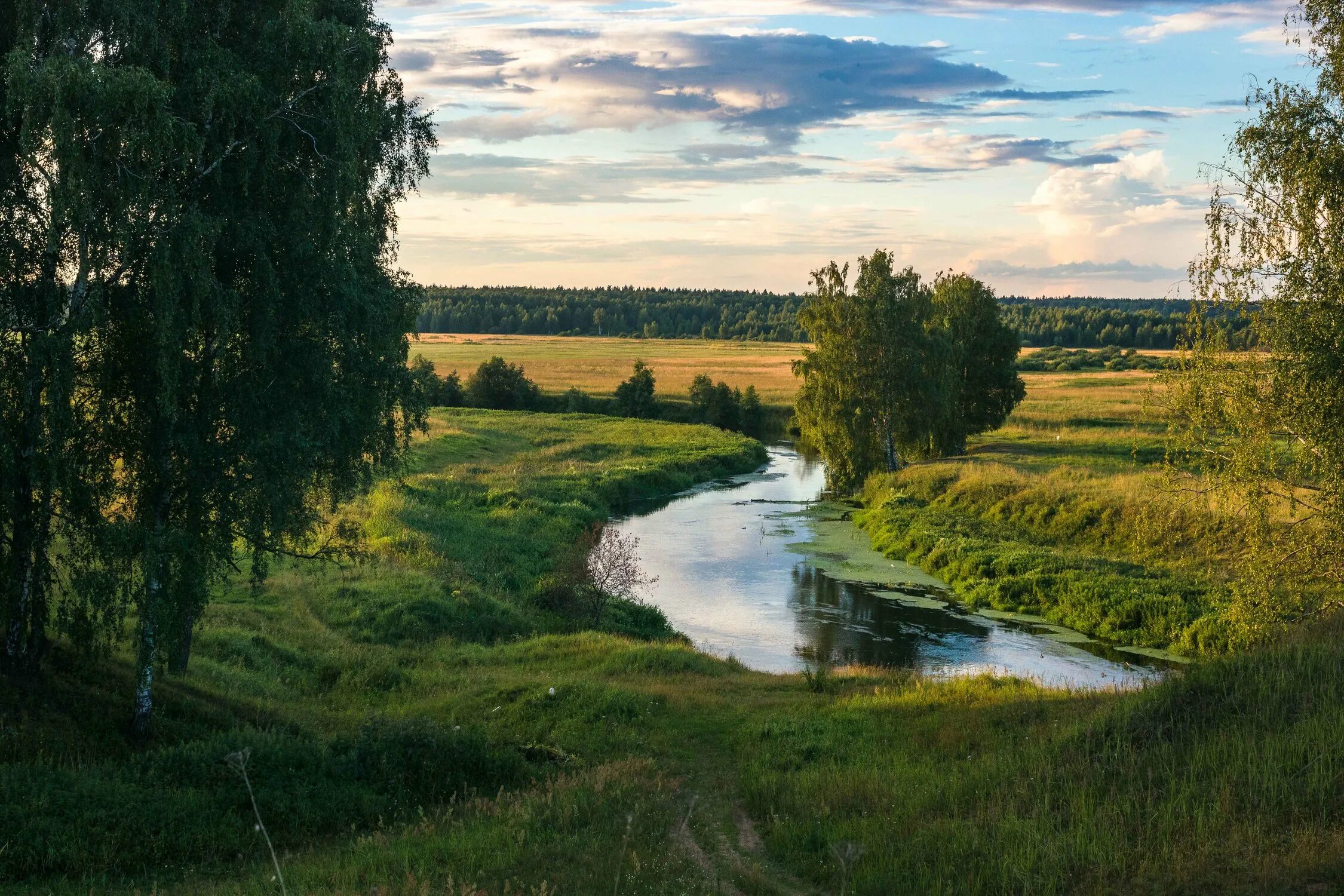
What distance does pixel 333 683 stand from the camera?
20.2m

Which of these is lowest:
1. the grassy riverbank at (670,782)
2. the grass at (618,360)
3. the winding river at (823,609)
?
the winding river at (823,609)

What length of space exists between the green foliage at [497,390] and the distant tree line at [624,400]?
56mm

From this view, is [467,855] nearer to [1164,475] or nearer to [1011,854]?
[1011,854]

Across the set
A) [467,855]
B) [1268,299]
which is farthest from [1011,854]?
[1268,299]

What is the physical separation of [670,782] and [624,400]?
76154mm

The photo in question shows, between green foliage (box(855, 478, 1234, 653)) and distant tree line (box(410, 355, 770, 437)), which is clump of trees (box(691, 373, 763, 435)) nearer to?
distant tree line (box(410, 355, 770, 437))

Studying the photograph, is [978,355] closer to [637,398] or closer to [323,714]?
[637,398]

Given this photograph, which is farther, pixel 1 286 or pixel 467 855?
pixel 1 286

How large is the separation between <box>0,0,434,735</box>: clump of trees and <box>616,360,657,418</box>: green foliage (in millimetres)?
73228

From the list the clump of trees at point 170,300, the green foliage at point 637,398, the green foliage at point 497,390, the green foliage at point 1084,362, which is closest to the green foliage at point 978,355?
the green foliage at point 637,398

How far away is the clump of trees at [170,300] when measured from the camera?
466 inches

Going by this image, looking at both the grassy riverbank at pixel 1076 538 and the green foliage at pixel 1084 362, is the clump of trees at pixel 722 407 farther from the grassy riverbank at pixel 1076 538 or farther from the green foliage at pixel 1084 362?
the green foliage at pixel 1084 362

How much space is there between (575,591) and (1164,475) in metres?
17.2

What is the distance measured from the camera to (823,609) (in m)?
31.6
